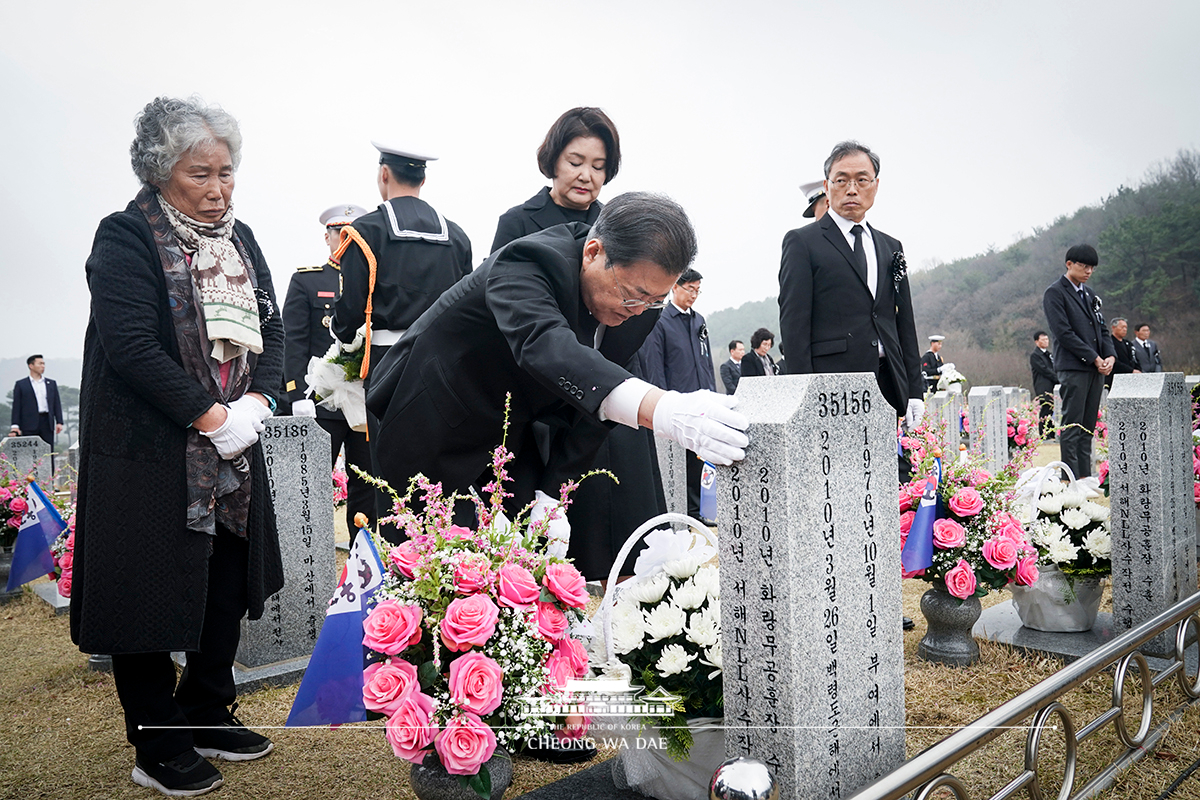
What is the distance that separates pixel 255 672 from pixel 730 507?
270 centimetres

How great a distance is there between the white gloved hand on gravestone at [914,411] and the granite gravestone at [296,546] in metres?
2.75

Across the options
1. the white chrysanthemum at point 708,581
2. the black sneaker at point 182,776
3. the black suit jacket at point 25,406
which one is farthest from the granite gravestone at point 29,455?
the white chrysanthemum at point 708,581

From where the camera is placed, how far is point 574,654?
178cm

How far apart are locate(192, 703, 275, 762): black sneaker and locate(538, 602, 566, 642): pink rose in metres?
1.55

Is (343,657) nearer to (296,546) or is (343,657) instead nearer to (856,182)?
(296,546)

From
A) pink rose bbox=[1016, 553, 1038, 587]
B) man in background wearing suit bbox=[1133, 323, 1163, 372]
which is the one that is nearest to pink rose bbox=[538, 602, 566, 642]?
pink rose bbox=[1016, 553, 1038, 587]

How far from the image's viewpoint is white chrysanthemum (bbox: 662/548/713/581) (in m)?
1.93

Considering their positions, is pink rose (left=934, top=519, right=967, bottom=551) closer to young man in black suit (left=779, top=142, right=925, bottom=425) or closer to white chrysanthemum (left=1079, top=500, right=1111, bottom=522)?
white chrysanthemum (left=1079, top=500, right=1111, bottom=522)

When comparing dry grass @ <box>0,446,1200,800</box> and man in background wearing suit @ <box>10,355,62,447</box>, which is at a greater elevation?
man in background wearing suit @ <box>10,355,62,447</box>

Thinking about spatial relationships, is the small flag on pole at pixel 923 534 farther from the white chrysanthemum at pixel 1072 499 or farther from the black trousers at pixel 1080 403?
the black trousers at pixel 1080 403

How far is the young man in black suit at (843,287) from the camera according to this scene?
12.3 ft

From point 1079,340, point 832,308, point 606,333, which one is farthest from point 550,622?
point 1079,340

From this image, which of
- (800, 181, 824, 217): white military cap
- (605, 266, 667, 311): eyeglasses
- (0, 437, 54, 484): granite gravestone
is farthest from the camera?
(0, 437, 54, 484): granite gravestone

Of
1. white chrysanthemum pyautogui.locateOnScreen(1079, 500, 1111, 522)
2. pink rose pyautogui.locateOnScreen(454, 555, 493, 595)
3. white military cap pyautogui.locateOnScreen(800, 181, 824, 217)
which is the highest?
white military cap pyautogui.locateOnScreen(800, 181, 824, 217)
